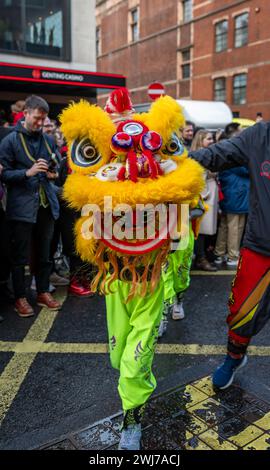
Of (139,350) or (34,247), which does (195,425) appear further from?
(34,247)

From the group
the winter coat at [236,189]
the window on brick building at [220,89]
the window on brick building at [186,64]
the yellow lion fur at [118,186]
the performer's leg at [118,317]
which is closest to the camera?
the yellow lion fur at [118,186]

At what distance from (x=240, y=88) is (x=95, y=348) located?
78.6ft

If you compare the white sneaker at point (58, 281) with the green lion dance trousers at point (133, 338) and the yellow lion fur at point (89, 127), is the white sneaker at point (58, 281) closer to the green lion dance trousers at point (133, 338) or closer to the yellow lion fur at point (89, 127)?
the green lion dance trousers at point (133, 338)

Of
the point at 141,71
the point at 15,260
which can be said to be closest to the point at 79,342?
the point at 15,260

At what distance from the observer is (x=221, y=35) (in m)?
25.5

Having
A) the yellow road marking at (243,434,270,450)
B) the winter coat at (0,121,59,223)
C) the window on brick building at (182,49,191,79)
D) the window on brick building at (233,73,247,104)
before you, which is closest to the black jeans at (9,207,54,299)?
the winter coat at (0,121,59,223)

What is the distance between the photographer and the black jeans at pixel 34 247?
4.05m

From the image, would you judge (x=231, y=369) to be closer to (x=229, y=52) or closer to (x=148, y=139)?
(x=148, y=139)

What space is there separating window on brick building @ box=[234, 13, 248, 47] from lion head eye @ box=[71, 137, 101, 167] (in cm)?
2462

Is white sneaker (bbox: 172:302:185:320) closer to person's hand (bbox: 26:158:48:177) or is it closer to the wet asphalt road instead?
the wet asphalt road

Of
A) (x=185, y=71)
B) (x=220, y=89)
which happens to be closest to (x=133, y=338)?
(x=220, y=89)

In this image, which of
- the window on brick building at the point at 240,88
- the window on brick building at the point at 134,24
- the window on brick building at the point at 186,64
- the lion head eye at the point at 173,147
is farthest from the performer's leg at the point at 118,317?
the window on brick building at the point at 134,24

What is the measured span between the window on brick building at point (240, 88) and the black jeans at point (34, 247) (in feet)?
73.5
